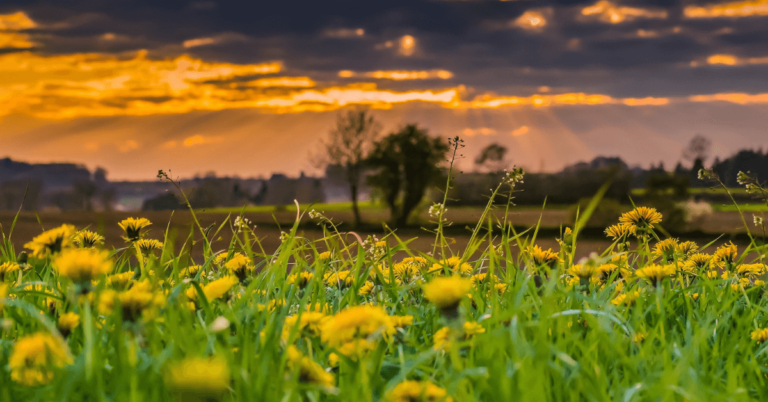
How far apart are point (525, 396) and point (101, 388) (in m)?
0.91

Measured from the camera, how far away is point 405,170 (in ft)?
61.6

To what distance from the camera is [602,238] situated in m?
15.0

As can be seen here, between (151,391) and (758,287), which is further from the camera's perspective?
(758,287)

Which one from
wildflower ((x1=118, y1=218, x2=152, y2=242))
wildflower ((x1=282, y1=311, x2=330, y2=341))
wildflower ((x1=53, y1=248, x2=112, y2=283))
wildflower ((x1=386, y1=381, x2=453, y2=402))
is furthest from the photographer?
wildflower ((x1=118, y1=218, x2=152, y2=242))

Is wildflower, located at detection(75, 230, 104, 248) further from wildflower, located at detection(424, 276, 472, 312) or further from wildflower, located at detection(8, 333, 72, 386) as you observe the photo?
wildflower, located at detection(424, 276, 472, 312)

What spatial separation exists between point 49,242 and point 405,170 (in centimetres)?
1746

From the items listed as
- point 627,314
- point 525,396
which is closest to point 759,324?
point 627,314

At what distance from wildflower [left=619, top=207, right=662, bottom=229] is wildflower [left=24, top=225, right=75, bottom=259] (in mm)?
2238

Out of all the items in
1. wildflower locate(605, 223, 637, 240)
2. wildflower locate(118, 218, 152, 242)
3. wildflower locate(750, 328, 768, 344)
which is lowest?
wildflower locate(750, 328, 768, 344)

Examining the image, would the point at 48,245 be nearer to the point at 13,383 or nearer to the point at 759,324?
the point at 13,383

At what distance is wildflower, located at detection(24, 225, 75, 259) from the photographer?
1437 mm

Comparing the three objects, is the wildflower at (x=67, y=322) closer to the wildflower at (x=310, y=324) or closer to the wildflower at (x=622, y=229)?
the wildflower at (x=310, y=324)

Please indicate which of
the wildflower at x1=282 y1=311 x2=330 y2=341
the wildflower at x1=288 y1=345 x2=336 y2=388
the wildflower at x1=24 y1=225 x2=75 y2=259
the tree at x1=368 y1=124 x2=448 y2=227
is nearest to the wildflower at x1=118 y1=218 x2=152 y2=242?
the wildflower at x1=24 y1=225 x2=75 y2=259

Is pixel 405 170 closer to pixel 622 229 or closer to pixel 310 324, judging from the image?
pixel 622 229
